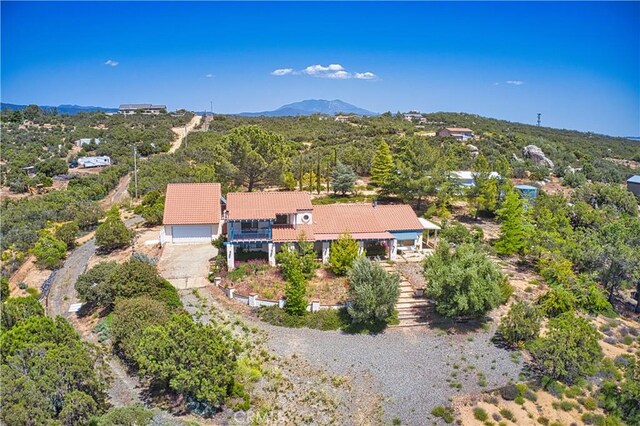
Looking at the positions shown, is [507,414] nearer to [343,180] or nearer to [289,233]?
[289,233]

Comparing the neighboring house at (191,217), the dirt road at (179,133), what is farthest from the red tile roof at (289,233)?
the dirt road at (179,133)

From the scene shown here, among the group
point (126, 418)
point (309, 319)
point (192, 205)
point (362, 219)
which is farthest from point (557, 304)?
point (192, 205)

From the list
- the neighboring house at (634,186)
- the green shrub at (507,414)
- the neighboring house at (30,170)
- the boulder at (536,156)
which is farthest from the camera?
the boulder at (536,156)

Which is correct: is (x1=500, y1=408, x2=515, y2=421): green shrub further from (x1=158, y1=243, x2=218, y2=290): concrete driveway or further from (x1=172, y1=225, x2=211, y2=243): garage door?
(x1=172, y1=225, x2=211, y2=243): garage door

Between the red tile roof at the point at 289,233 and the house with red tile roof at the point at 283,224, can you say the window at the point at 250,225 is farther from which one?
the red tile roof at the point at 289,233

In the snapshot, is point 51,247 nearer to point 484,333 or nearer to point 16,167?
point 484,333

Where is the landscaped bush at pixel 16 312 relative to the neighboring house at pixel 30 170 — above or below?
below

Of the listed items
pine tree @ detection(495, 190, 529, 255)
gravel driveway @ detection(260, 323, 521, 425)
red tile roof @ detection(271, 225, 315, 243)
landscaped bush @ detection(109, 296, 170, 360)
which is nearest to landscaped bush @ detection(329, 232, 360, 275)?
red tile roof @ detection(271, 225, 315, 243)
